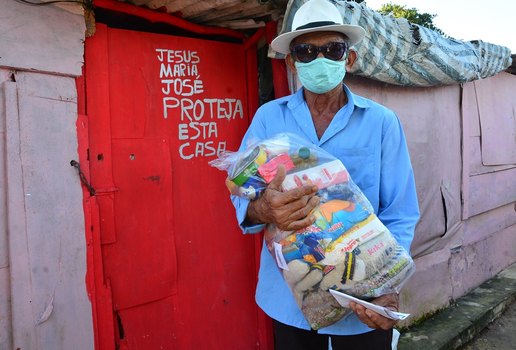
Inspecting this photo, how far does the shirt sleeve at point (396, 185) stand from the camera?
1.73 metres

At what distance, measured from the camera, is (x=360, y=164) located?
1.76 metres

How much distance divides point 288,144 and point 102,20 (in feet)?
5.17

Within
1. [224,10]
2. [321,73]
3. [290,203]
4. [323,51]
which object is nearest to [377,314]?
[290,203]

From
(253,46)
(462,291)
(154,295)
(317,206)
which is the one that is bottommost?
(462,291)

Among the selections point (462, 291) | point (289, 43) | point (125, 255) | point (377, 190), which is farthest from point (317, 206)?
point (462, 291)

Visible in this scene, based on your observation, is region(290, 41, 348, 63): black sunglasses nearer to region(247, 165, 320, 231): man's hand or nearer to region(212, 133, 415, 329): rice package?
region(212, 133, 415, 329): rice package

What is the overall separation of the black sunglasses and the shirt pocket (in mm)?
430

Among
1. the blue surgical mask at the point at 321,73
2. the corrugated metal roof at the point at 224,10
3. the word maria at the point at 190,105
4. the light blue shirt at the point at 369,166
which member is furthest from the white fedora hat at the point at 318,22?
the word maria at the point at 190,105

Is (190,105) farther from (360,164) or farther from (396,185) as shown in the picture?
(396,185)

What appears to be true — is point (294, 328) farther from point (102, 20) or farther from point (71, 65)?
point (102, 20)

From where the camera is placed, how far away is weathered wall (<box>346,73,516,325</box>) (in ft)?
12.8

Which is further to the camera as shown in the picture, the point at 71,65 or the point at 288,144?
the point at 71,65

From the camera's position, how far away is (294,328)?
6.03ft

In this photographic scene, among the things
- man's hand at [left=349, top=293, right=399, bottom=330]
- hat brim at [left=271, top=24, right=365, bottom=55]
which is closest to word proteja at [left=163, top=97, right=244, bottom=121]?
hat brim at [left=271, top=24, right=365, bottom=55]
